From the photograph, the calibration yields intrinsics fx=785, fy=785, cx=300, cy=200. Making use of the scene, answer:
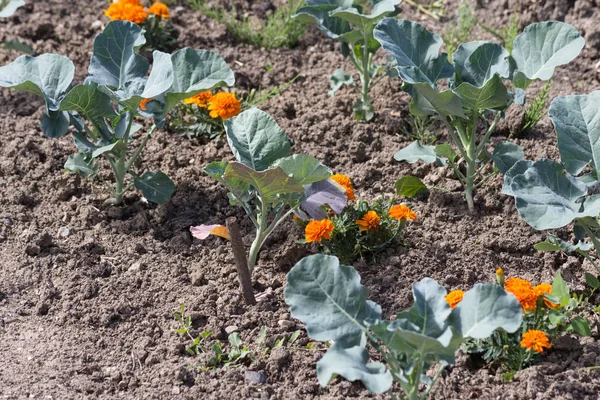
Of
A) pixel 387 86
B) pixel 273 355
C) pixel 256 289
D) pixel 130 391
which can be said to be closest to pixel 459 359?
pixel 273 355

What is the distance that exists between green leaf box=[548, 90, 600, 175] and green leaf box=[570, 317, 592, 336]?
1.82ft

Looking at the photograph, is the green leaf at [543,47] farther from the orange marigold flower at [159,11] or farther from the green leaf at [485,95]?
the orange marigold flower at [159,11]

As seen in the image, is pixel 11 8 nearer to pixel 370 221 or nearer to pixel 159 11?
pixel 159 11

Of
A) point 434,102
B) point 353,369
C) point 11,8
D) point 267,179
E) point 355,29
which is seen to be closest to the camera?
point 353,369

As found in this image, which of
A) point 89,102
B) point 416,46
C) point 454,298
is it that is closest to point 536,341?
point 454,298

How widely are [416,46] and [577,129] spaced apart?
0.76 meters

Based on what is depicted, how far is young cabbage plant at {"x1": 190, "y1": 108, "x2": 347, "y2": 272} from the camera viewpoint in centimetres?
287

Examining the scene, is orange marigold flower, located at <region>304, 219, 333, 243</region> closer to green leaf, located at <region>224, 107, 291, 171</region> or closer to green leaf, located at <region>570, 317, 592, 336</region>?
green leaf, located at <region>224, 107, 291, 171</region>

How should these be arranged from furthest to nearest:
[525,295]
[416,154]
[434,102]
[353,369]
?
[416,154] < [434,102] < [525,295] < [353,369]

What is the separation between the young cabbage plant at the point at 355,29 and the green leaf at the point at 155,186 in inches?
40.7

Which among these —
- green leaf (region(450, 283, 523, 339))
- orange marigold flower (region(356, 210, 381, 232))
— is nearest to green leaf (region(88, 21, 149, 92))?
orange marigold flower (region(356, 210, 381, 232))

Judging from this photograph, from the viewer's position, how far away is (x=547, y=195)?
2789 mm

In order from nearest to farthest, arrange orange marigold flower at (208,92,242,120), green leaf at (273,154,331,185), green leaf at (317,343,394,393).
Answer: green leaf at (317,343,394,393)
green leaf at (273,154,331,185)
orange marigold flower at (208,92,242,120)

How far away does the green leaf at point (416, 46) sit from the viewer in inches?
129
